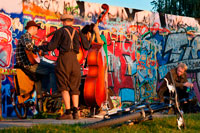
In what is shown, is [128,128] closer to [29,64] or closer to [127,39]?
[29,64]

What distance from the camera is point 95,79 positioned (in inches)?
280

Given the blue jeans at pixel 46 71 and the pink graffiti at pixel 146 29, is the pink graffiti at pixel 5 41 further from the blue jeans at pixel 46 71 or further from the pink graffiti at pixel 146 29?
the pink graffiti at pixel 146 29

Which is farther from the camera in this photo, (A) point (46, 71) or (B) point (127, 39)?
(B) point (127, 39)

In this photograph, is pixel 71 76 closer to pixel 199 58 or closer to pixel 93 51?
pixel 93 51

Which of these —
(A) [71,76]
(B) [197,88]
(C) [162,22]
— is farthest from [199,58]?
(A) [71,76]

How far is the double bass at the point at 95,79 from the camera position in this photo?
709 centimetres

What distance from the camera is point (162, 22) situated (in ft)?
43.0

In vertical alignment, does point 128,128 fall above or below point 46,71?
below

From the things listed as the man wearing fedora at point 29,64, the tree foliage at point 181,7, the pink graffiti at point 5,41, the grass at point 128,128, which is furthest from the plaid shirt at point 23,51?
the tree foliage at point 181,7

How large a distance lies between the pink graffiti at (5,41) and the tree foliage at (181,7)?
12.8 meters

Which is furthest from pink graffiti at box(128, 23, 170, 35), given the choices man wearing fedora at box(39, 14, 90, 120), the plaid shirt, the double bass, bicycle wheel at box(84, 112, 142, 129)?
bicycle wheel at box(84, 112, 142, 129)

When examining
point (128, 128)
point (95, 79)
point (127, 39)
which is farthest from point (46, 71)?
point (127, 39)

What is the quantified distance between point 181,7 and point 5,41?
13.5 metres

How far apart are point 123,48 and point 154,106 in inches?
285
